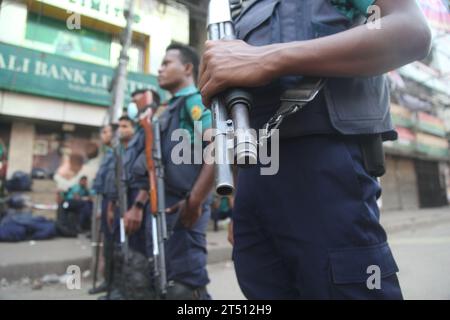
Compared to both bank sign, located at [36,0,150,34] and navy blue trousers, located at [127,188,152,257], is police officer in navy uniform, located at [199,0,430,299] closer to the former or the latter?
bank sign, located at [36,0,150,34]

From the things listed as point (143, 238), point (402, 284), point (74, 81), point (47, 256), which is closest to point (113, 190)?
point (47, 256)

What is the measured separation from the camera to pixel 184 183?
77.9 inches

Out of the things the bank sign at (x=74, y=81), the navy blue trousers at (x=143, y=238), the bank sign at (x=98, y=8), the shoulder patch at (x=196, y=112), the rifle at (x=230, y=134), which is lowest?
the navy blue trousers at (x=143, y=238)

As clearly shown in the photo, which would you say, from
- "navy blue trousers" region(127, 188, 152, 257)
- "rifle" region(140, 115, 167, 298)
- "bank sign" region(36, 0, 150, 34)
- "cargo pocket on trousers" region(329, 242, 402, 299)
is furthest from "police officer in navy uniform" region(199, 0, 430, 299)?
"navy blue trousers" region(127, 188, 152, 257)

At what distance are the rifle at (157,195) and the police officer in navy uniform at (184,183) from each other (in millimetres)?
59

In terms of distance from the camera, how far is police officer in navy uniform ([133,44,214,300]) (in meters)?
1.78

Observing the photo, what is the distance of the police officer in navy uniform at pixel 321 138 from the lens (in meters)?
0.69

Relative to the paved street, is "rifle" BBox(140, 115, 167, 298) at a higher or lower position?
higher

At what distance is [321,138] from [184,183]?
4.32ft

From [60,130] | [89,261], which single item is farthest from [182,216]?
[60,130]

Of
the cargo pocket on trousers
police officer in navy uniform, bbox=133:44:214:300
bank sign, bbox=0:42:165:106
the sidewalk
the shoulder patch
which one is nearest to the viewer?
A: the cargo pocket on trousers

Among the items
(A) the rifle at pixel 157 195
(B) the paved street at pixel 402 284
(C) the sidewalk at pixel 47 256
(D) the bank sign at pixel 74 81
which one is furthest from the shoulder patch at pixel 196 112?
(D) the bank sign at pixel 74 81

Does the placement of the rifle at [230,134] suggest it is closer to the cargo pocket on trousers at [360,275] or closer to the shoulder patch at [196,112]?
the cargo pocket on trousers at [360,275]
